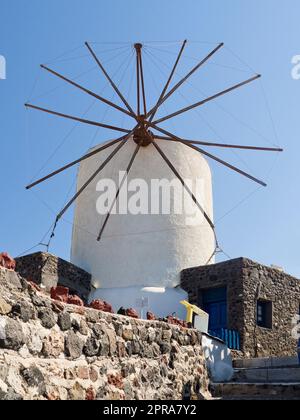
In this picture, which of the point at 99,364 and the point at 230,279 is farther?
the point at 230,279

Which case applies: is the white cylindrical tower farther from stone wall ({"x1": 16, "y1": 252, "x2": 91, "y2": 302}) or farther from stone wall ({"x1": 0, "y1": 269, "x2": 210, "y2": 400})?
stone wall ({"x1": 0, "y1": 269, "x2": 210, "y2": 400})

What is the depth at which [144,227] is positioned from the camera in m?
16.6

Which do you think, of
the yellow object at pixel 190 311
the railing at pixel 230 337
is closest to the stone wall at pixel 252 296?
the railing at pixel 230 337

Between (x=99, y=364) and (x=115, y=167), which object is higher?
(x=115, y=167)

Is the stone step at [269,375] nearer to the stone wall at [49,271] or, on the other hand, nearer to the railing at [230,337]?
the railing at [230,337]

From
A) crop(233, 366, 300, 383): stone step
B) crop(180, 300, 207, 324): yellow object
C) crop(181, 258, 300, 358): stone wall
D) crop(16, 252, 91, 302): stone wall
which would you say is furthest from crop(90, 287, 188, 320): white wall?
crop(233, 366, 300, 383): stone step

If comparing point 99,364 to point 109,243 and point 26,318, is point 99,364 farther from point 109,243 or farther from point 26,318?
point 109,243

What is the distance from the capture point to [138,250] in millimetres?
16328

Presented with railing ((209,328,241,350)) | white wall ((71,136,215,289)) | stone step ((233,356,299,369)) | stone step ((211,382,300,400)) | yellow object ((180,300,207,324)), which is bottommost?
stone step ((211,382,300,400))

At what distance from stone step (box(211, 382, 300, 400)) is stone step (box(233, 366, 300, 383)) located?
1.46 metres

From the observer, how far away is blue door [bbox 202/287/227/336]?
49.4 ft

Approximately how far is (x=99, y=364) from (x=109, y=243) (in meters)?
12.0

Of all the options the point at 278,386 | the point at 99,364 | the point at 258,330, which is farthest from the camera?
the point at 258,330
